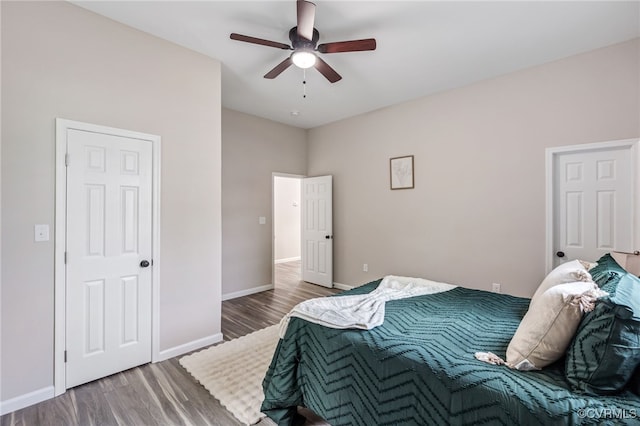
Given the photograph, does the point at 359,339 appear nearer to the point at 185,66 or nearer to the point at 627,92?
the point at 185,66

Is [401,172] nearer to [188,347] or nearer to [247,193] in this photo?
[247,193]

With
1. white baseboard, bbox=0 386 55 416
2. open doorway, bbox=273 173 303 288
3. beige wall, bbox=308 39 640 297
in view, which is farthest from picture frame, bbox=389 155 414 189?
white baseboard, bbox=0 386 55 416

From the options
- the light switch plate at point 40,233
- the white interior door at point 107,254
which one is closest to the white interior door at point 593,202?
the white interior door at point 107,254

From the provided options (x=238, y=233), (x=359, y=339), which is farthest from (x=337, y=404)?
(x=238, y=233)

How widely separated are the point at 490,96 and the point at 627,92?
1164 mm

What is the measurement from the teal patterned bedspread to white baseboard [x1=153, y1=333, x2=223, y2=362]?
4.38 ft

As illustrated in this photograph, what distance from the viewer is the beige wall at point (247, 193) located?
446cm

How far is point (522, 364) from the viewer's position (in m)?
1.21

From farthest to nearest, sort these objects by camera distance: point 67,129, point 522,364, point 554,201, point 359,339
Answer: point 554,201 → point 67,129 → point 359,339 → point 522,364

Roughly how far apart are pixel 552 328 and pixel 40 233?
10.3 ft

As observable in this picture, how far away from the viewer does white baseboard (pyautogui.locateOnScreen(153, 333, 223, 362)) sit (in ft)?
8.70

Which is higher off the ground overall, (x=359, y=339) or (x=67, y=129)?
(x=67, y=129)

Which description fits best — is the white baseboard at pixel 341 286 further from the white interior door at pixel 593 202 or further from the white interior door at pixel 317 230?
the white interior door at pixel 593 202

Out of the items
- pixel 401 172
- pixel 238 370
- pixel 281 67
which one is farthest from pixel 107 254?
pixel 401 172
